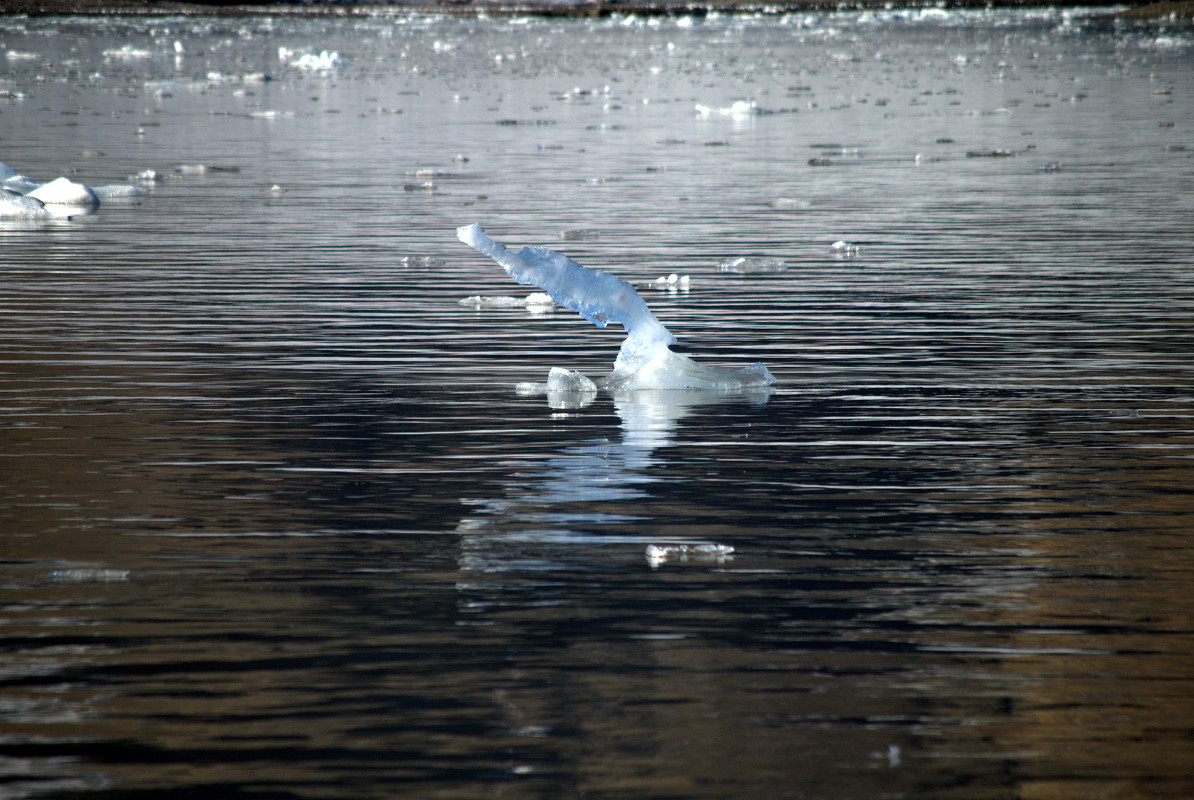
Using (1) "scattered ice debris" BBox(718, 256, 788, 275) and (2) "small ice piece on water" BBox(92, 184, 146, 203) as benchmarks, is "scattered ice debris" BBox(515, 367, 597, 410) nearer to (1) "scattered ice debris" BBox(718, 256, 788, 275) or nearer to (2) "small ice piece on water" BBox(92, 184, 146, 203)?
(1) "scattered ice debris" BBox(718, 256, 788, 275)

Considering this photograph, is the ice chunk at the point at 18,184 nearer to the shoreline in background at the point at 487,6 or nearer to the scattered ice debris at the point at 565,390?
the scattered ice debris at the point at 565,390

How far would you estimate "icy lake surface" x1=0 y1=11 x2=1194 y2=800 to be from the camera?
3193 millimetres

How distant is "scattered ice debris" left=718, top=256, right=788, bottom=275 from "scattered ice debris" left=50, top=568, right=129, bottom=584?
6620 mm

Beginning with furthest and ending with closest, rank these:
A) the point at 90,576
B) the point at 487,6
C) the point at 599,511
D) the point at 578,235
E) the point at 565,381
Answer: the point at 487,6 < the point at 578,235 < the point at 565,381 < the point at 599,511 < the point at 90,576

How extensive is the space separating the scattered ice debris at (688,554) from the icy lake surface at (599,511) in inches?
0.6

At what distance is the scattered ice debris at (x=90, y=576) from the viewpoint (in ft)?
13.8

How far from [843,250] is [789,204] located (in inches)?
129

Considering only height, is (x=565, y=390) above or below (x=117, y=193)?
below

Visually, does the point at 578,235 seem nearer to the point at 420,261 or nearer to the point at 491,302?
the point at 420,261

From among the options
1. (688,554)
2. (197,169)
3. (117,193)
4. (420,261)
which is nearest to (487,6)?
(197,169)

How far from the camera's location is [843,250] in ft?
36.6

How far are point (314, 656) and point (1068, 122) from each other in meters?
23.2

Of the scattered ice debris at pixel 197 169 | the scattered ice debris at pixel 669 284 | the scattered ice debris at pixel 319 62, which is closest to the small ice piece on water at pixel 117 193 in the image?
the scattered ice debris at pixel 197 169

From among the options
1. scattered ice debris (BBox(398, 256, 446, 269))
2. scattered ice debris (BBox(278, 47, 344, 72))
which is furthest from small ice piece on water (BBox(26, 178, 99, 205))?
scattered ice debris (BBox(278, 47, 344, 72))
